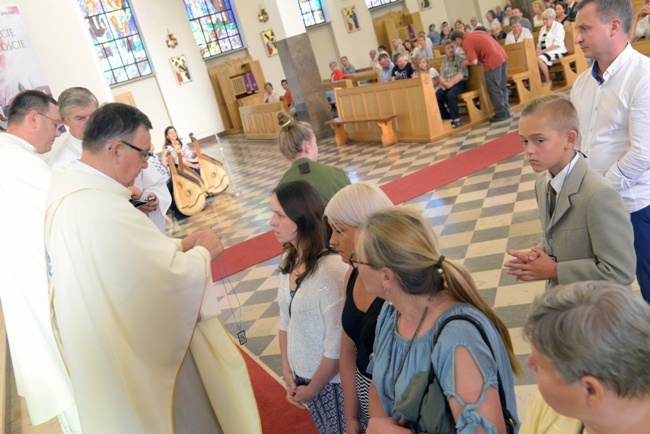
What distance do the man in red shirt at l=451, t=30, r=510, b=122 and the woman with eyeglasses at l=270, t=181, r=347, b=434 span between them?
7.67 metres

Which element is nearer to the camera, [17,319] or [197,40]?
[17,319]

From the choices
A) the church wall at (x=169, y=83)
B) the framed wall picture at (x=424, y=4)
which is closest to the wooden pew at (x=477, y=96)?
the church wall at (x=169, y=83)

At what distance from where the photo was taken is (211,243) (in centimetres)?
269

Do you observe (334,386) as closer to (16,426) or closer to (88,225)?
(88,225)

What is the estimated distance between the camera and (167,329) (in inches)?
95.6

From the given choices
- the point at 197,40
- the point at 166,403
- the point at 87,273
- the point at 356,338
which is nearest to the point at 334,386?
the point at 356,338

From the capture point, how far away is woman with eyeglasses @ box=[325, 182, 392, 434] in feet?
7.01

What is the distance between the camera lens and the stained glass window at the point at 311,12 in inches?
877

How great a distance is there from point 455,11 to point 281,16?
1378 cm

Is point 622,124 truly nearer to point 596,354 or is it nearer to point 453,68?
point 596,354

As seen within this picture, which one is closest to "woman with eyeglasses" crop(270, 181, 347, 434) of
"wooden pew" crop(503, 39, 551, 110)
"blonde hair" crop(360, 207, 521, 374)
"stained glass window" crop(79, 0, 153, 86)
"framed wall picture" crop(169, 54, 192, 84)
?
"blonde hair" crop(360, 207, 521, 374)

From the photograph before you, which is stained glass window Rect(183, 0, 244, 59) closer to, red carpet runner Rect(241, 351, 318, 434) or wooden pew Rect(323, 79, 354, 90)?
wooden pew Rect(323, 79, 354, 90)

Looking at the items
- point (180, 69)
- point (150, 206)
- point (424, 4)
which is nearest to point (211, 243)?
point (150, 206)

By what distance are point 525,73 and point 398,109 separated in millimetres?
2269
